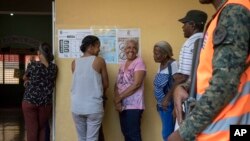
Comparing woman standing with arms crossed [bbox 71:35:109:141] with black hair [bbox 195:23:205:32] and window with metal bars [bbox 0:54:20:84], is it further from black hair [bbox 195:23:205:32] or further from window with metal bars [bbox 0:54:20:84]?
window with metal bars [bbox 0:54:20:84]

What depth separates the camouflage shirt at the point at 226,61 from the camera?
1482 millimetres

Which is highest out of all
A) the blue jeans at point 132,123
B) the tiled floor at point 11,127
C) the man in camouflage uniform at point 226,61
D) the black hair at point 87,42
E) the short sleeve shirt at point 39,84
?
the black hair at point 87,42

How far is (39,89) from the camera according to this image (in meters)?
5.35

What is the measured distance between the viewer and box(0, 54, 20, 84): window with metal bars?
15.4 metres

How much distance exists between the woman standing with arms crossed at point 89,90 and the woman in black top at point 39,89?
0.58 metres

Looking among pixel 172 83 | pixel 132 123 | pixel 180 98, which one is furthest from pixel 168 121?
pixel 180 98

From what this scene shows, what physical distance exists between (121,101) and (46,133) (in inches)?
50.4

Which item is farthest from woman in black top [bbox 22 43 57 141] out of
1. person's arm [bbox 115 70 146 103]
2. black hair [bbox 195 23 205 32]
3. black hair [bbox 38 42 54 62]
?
black hair [bbox 195 23 205 32]

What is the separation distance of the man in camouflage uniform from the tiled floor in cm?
648

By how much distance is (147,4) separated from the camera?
17.9ft

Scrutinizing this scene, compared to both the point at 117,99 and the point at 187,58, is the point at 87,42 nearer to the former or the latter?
the point at 117,99

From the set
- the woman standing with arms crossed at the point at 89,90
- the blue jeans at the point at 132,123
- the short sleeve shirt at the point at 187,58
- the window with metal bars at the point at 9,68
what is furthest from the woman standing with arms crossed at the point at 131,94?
the window with metal bars at the point at 9,68

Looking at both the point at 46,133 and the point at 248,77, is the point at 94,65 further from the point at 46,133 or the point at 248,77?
the point at 248,77

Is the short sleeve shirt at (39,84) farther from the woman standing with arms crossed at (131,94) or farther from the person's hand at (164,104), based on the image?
the person's hand at (164,104)
